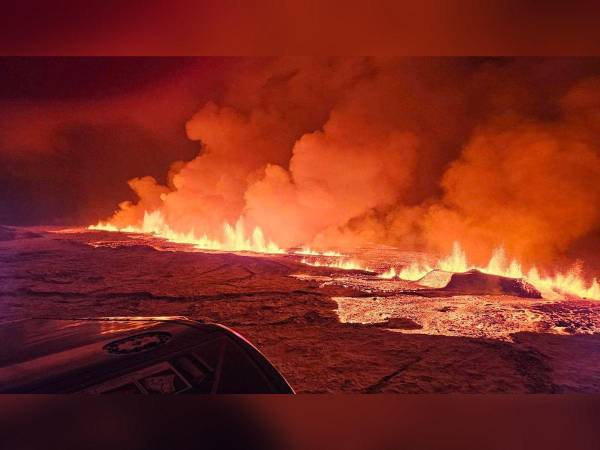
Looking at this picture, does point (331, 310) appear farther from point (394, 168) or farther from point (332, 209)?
point (394, 168)

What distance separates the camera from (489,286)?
2811 millimetres

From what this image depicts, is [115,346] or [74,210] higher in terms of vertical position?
[74,210]

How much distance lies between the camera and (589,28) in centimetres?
274

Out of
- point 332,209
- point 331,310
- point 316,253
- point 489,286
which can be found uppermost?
point 332,209

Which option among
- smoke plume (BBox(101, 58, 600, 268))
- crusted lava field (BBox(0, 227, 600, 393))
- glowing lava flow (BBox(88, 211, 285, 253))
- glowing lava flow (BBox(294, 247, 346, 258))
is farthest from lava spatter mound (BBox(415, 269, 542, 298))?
glowing lava flow (BBox(88, 211, 285, 253))

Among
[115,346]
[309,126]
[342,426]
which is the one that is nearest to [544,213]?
[309,126]

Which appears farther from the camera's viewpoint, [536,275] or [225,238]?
[225,238]

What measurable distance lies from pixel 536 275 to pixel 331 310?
113 cm

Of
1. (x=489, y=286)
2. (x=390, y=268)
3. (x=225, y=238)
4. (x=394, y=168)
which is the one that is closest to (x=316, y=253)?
(x=390, y=268)

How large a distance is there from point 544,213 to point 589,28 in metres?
1.01

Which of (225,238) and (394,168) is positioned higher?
(394,168)

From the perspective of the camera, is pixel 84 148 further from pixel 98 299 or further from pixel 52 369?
pixel 52 369

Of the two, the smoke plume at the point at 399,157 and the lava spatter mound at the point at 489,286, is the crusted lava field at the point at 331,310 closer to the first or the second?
the lava spatter mound at the point at 489,286

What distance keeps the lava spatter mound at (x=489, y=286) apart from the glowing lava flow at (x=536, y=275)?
3 centimetres
